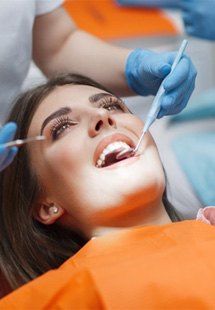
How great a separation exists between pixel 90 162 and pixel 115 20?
1948 millimetres

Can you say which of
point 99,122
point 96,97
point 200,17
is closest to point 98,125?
point 99,122

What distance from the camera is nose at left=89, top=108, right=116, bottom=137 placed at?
4.13 ft

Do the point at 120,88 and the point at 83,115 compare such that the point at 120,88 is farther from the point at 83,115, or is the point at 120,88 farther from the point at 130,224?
the point at 130,224

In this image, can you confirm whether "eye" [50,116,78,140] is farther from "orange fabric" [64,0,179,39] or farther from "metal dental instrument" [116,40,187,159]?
"orange fabric" [64,0,179,39]

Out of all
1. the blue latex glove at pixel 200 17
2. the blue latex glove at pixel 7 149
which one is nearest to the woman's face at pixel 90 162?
the blue latex glove at pixel 7 149

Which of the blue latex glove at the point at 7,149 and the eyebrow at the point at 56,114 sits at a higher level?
the blue latex glove at the point at 7,149

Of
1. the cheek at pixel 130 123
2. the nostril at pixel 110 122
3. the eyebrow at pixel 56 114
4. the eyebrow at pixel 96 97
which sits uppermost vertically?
the eyebrow at pixel 56 114

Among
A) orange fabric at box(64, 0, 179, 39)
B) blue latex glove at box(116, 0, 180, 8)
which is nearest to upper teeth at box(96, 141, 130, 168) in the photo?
blue latex glove at box(116, 0, 180, 8)

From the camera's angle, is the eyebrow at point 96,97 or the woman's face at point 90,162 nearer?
the woman's face at point 90,162

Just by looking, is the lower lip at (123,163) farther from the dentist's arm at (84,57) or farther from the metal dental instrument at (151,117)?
the dentist's arm at (84,57)

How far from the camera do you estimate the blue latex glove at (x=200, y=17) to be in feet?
6.94

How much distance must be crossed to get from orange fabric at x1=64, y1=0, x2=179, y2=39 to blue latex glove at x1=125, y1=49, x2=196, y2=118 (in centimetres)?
131

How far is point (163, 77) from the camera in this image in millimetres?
1473

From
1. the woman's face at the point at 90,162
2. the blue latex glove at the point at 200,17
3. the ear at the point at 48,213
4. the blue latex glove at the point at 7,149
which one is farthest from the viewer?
the blue latex glove at the point at 200,17
